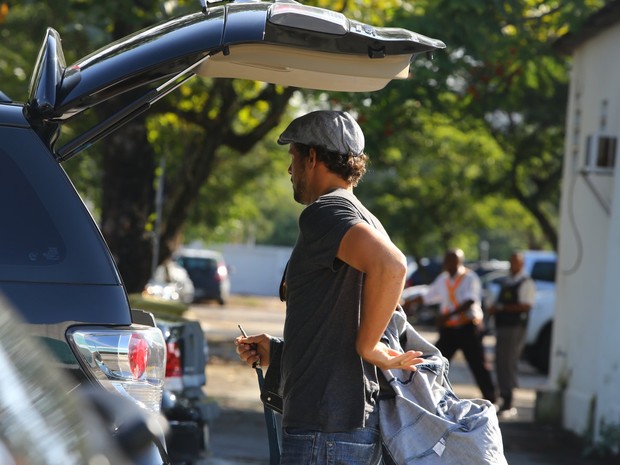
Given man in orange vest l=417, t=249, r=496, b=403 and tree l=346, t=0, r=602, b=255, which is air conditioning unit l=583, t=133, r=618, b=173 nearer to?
tree l=346, t=0, r=602, b=255

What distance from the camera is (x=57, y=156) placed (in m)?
3.89

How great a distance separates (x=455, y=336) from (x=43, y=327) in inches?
340

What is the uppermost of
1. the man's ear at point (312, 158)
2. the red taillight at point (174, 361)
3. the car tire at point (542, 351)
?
the man's ear at point (312, 158)

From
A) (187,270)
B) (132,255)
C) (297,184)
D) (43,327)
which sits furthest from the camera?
(187,270)

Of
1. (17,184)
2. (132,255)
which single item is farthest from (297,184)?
(132,255)

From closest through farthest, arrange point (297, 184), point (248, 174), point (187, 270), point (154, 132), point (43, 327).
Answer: point (43, 327) → point (297, 184) → point (154, 132) → point (248, 174) → point (187, 270)

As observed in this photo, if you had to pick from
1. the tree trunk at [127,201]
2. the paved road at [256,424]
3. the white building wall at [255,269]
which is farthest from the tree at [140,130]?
the white building wall at [255,269]

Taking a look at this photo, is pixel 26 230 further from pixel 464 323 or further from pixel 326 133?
pixel 464 323

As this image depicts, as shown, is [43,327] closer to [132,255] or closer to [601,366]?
[601,366]

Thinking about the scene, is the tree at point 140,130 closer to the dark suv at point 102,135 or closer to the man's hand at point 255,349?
the dark suv at point 102,135

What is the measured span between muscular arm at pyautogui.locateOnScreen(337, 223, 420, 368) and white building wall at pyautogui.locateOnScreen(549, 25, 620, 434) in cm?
640

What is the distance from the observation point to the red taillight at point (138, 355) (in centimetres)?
369

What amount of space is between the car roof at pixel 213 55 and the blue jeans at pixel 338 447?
4.07 ft

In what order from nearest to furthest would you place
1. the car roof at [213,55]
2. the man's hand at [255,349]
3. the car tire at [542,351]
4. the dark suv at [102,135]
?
the dark suv at [102,135] < the car roof at [213,55] < the man's hand at [255,349] < the car tire at [542,351]
